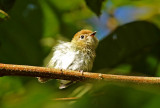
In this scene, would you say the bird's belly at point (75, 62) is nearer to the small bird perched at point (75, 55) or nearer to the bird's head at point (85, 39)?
the small bird perched at point (75, 55)

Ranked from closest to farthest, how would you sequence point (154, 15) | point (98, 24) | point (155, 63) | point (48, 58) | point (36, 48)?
1. point (155, 63)
2. point (36, 48)
3. point (48, 58)
4. point (154, 15)
5. point (98, 24)

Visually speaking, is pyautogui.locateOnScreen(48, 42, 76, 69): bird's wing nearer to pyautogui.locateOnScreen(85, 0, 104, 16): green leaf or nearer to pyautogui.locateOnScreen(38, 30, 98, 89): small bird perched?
pyautogui.locateOnScreen(38, 30, 98, 89): small bird perched

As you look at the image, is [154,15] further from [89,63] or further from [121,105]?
[121,105]

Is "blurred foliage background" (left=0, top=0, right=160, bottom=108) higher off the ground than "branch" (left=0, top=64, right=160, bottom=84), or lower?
higher

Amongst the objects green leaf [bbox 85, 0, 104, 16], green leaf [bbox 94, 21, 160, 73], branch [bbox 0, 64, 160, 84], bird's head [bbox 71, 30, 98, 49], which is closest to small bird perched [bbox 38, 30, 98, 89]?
bird's head [bbox 71, 30, 98, 49]

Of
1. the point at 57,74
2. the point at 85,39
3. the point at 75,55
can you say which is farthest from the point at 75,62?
the point at 57,74

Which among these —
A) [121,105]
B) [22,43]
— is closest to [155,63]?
[22,43]

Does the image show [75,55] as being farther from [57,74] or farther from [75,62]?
[57,74]
